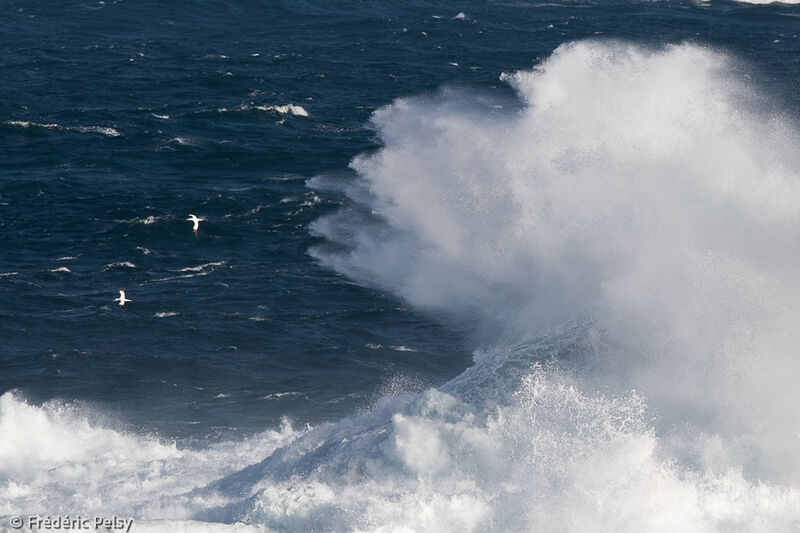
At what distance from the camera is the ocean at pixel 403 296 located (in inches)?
1259

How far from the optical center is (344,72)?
90.6 meters

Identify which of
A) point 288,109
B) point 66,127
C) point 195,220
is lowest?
point 195,220

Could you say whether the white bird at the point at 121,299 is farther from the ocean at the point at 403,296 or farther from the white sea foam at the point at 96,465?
the white sea foam at the point at 96,465

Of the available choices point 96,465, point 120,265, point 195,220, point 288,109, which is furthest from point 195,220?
point 288,109

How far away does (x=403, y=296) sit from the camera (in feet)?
171

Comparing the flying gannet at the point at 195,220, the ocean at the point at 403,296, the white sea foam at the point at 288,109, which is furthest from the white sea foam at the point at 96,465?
the white sea foam at the point at 288,109

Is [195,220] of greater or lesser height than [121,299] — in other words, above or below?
above

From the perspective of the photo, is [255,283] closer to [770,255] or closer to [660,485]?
[770,255]

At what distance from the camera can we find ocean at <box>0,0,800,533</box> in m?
32.0

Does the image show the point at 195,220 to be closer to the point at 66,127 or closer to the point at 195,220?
the point at 195,220

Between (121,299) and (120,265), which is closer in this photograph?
(121,299)

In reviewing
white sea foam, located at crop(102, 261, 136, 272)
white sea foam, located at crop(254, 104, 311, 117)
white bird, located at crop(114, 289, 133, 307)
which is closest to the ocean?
white sea foam, located at crop(254, 104, 311, 117)

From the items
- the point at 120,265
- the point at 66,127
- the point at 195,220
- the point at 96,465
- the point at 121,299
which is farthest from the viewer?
the point at 66,127

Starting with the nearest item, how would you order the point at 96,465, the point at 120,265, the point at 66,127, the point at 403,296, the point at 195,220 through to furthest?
the point at 96,465 < the point at 403,296 < the point at 120,265 < the point at 195,220 < the point at 66,127
